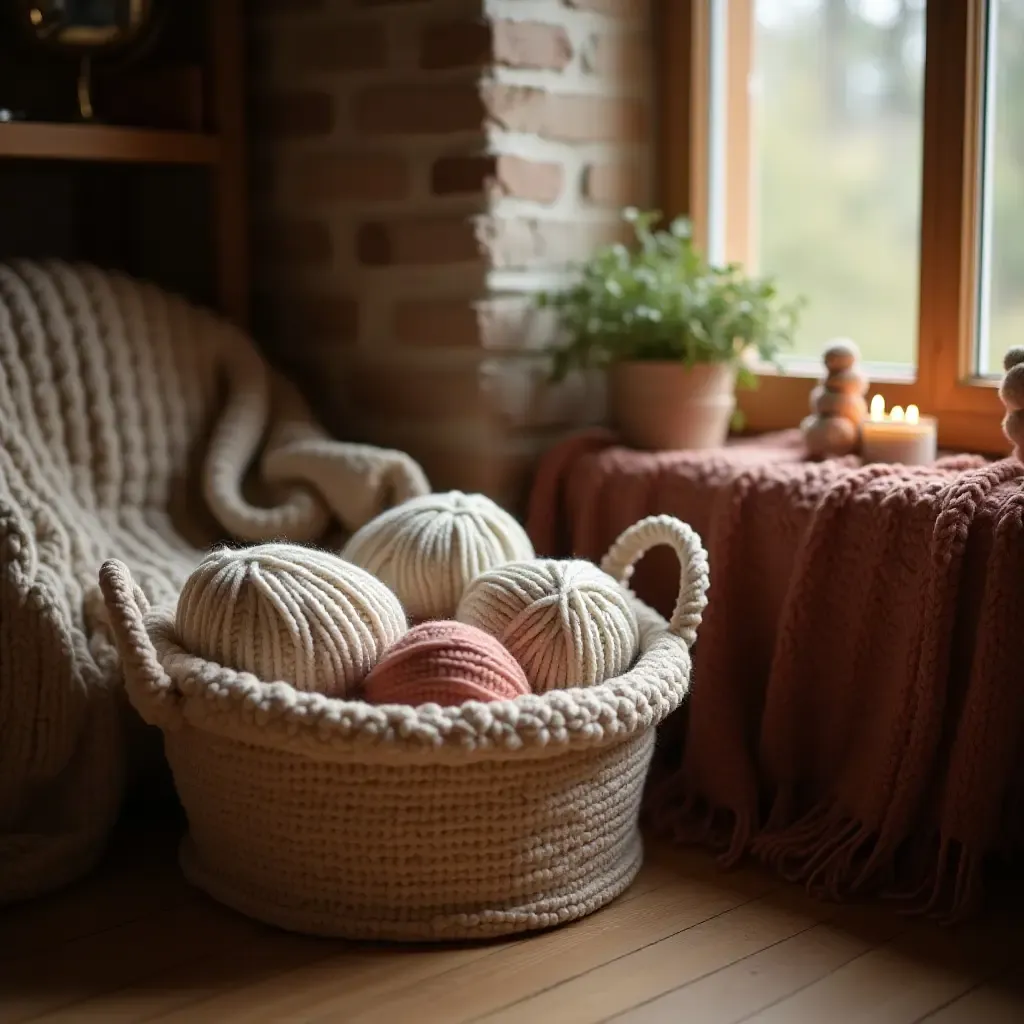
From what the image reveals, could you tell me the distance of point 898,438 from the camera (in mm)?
1724

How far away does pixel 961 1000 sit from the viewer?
133 cm

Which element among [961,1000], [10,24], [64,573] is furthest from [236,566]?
A: [10,24]

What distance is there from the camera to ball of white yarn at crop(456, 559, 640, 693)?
1468 mm

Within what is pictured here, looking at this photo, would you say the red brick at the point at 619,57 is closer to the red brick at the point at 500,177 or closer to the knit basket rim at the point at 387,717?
the red brick at the point at 500,177

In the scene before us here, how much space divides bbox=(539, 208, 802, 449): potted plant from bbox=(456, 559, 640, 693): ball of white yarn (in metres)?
0.45

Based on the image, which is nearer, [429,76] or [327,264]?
[429,76]

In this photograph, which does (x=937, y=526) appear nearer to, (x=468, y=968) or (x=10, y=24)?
(x=468, y=968)

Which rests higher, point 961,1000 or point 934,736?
point 934,736

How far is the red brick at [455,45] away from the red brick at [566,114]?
0.05 meters

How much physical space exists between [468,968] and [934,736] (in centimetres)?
55

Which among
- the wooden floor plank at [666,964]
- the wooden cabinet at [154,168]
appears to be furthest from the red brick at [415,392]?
the wooden floor plank at [666,964]

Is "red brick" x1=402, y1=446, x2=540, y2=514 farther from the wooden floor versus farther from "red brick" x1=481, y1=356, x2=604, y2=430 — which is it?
the wooden floor

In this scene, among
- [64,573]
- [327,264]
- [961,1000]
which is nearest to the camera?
[961,1000]

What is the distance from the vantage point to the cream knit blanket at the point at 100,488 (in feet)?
5.09
